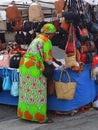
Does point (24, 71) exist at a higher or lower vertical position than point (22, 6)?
lower

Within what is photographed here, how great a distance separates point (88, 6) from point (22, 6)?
1437mm

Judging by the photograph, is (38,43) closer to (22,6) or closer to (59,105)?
(59,105)

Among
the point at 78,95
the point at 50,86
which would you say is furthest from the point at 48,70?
the point at 78,95

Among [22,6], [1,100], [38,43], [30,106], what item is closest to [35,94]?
[30,106]

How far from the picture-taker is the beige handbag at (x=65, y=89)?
5836 mm

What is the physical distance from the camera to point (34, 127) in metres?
5.73

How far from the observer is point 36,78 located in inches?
226

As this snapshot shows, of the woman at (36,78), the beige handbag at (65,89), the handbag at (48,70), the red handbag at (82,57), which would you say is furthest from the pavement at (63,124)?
the red handbag at (82,57)

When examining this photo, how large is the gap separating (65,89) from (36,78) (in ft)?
1.69

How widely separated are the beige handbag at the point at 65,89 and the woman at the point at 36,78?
230mm

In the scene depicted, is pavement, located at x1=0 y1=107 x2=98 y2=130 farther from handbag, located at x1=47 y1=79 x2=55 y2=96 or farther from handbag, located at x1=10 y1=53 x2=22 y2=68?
handbag, located at x1=10 y1=53 x2=22 y2=68

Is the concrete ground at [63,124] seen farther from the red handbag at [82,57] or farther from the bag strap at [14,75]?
the red handbag at [82,57]

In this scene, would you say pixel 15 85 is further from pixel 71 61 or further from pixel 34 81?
pixel 71 61

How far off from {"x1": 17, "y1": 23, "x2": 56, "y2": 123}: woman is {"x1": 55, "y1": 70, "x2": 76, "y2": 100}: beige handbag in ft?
0.75
